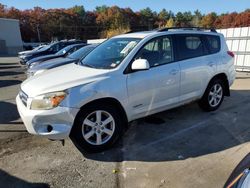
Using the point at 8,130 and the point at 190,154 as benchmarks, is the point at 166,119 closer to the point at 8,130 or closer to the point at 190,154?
the point at 190,154

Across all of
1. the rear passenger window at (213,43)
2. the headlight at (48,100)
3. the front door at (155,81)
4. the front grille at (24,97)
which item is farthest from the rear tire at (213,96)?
the front grille at (24,97)

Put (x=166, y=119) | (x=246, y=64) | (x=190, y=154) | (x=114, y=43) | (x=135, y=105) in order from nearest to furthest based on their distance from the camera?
(x=190, y=154)
(x=135, y=105)
(x=114, y=43)
(x=166, y=119)
(x=246, y=64)

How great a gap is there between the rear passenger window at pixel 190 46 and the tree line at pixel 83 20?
230ft

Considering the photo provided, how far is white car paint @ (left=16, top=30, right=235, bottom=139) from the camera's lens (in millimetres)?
3861

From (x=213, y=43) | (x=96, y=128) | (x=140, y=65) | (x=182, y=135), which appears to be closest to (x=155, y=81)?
(x=140, y=65)

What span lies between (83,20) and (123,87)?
300 feet

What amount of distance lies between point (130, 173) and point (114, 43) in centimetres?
255

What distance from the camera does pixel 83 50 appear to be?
946 centimetres

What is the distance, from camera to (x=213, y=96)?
593cm

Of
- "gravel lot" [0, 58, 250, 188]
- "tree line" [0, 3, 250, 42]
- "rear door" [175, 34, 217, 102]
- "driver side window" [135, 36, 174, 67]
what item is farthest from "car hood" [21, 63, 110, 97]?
"tree line" [0, 3, 250, 42]

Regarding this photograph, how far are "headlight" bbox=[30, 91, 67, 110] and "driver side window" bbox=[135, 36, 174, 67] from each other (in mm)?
1444

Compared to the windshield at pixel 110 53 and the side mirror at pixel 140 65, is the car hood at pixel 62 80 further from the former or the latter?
the side mirror at pixel 140 65

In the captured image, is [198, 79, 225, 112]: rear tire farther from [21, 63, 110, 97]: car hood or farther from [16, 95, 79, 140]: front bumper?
[16, 95, 79, 140]: front bumper

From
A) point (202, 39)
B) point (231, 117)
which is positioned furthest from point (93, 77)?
point (231, 117)
